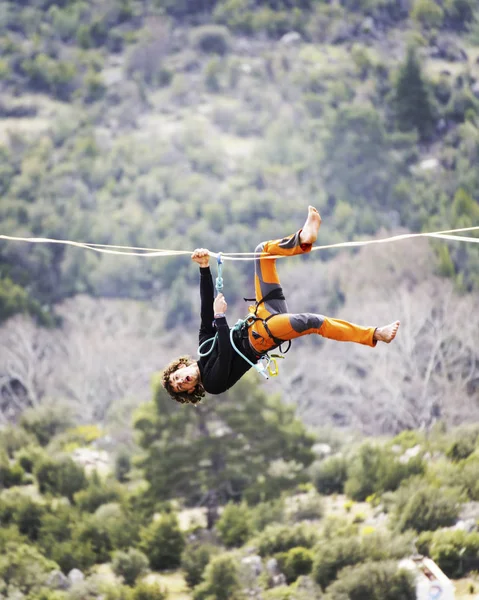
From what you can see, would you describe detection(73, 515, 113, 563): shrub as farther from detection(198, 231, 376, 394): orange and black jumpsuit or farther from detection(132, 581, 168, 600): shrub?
detection(198, 231, 376, 394): orange and black jumpsuit

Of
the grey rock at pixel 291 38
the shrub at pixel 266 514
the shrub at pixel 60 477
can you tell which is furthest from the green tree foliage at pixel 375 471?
the grey rock at pixel 291 38

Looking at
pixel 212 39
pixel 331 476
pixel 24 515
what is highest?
pixel 212 39

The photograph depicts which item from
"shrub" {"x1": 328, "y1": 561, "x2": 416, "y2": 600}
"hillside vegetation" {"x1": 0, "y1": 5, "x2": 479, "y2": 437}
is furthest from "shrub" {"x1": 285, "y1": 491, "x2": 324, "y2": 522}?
"hillside vegetation" {"x1": 0, "y1": 5, "x2": 479, "y2": 437}

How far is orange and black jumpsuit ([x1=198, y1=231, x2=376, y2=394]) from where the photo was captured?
6391 millimetres

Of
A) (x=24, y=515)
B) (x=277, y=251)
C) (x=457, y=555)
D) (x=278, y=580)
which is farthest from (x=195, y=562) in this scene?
(x=277, y=251)

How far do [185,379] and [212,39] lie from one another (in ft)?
177

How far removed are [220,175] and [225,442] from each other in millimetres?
30839

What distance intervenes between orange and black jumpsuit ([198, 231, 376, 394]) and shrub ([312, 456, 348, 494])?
17.8m

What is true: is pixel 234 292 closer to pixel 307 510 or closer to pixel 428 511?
pixel 307 510

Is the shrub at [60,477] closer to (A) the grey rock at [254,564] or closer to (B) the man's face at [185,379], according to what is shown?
(A) the grey rock at [254,564]

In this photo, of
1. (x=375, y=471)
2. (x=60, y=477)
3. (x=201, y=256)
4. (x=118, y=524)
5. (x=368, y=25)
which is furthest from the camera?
(x=368, y=25)

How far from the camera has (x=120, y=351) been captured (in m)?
36.6

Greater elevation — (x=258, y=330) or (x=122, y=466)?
(x=122, y=466)

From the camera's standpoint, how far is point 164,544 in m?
20.8
